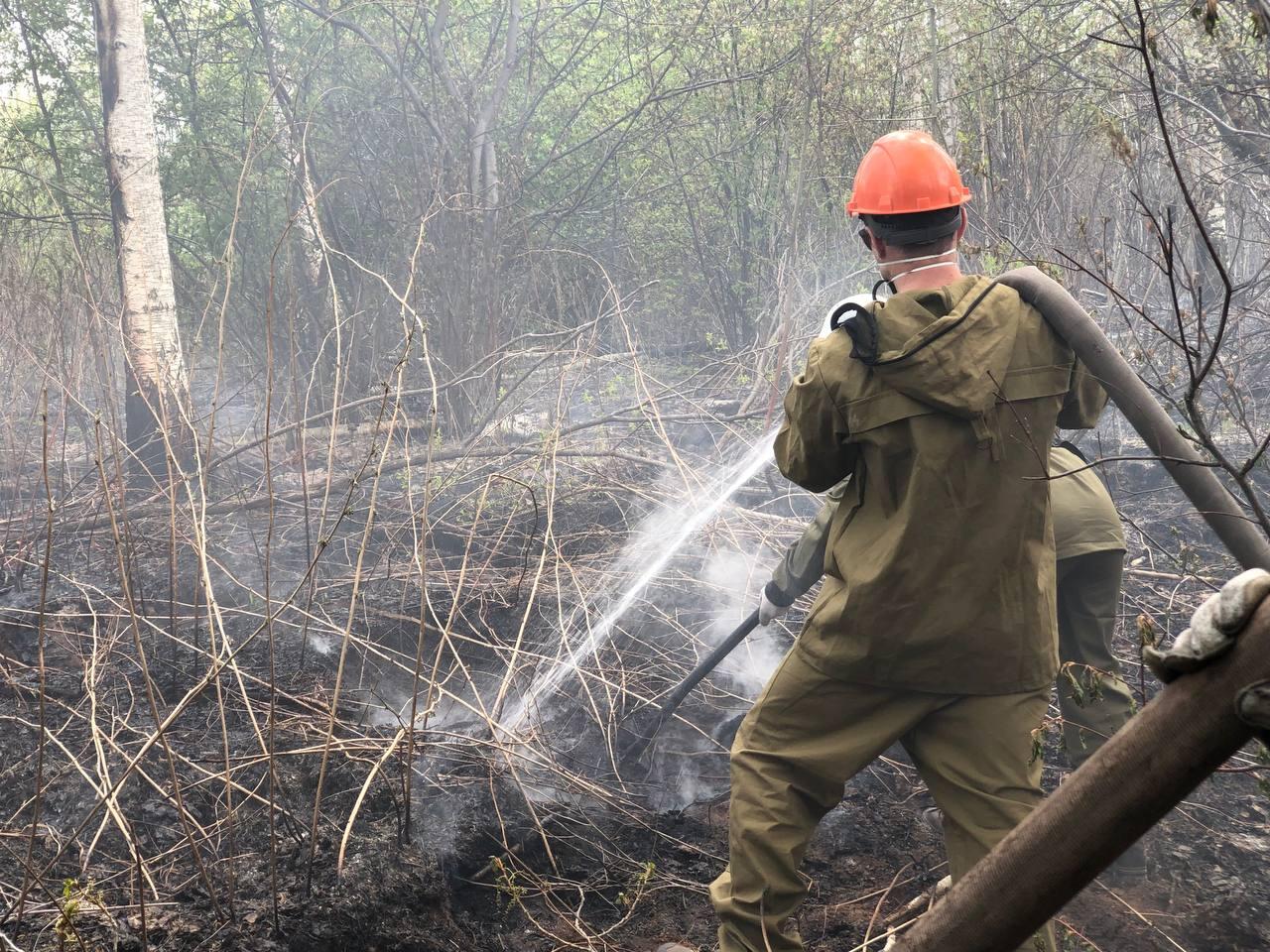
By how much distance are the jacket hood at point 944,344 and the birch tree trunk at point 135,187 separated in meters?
5.70

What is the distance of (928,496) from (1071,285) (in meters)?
4.23

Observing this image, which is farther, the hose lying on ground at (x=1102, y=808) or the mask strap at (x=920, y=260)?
the mask strap at (x=920, y=260)

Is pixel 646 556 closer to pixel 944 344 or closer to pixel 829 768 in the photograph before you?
pixel 829 768

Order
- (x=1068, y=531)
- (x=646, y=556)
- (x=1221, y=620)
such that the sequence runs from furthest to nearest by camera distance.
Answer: (x=646, y=556) → (x=1068, y=531) → (x=1221, y=620)

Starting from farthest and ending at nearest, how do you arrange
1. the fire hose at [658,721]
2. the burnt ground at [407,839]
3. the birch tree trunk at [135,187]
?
the birch tree trunk at [135,187] < the fire hose at [658,721] < the burnt ground at [407,839]

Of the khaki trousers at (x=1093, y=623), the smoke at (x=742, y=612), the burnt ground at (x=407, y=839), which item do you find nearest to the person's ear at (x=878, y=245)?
the khaki trousers at (x=1093, y=623)

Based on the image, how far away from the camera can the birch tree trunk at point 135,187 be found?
21.1ft

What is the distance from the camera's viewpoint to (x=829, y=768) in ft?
6.99

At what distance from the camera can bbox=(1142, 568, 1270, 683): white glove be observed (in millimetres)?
829

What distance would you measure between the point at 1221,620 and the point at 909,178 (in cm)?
154

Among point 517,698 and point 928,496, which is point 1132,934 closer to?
point 928,496

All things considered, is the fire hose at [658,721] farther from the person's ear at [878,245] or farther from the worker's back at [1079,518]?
the person's ear at [878,245]

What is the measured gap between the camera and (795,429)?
2.11 meters

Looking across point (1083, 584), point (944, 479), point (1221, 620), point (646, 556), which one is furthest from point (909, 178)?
point (646, 556)
